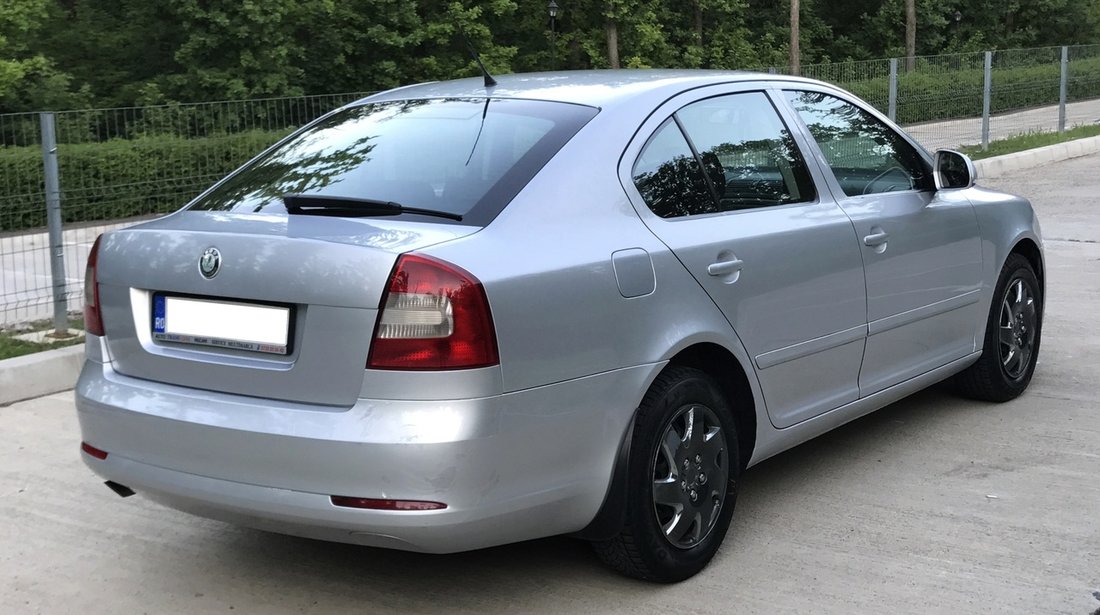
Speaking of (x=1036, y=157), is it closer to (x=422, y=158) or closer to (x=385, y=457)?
(x=422, y=158)

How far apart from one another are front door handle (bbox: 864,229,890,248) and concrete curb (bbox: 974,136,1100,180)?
12616 mm

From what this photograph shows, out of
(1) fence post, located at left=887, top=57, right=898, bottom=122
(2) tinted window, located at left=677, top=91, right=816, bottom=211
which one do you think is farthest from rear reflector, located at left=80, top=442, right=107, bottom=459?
(1) fence post, located at left=887, top=57, right=898, bottom=122

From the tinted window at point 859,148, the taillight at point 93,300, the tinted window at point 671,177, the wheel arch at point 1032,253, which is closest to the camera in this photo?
the taillight at point 93,300

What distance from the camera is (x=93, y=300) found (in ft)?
11.9

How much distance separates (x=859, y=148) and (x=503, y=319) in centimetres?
230

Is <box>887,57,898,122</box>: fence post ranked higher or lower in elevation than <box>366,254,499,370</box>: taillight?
higher

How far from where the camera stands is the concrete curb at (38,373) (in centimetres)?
612

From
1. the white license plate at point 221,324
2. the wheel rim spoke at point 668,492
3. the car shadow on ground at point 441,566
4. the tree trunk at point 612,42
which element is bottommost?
the car shadow on ground at point 441,566

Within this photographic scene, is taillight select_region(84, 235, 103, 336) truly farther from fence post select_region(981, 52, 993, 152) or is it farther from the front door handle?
fence post select_region(981, 52, 993, 152)

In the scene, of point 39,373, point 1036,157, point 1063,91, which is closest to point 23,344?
point 39,373

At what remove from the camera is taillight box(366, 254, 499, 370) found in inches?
118

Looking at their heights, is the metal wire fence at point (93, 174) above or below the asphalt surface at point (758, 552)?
above

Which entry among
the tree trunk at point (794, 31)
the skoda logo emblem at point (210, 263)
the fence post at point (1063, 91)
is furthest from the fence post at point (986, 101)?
the tree trunk at point (794, 31)

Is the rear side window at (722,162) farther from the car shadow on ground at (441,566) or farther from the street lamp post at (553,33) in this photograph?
the street lamp post at (553,33)
